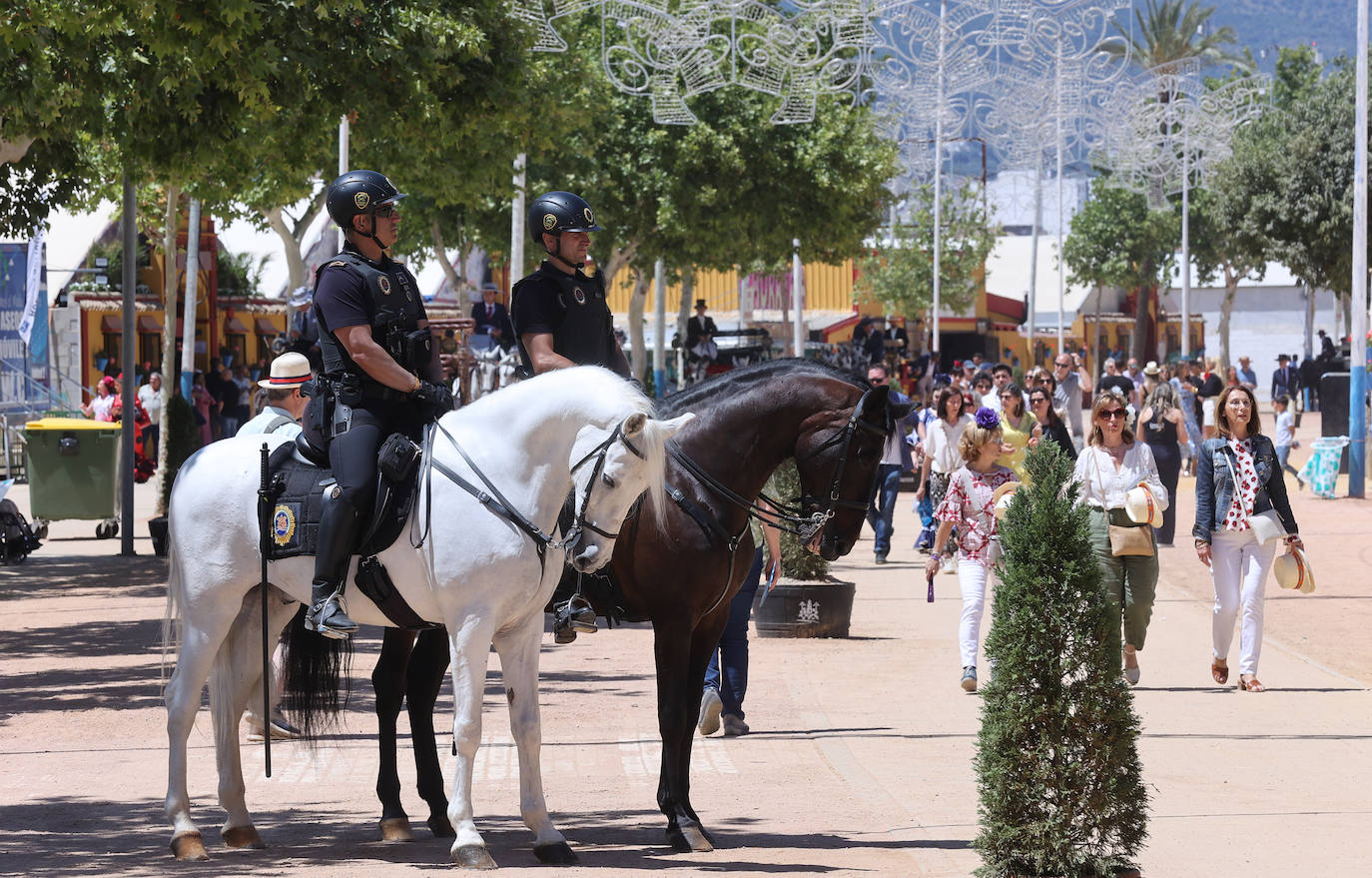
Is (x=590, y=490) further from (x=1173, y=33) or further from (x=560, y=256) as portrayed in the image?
(x=1173, y=33)

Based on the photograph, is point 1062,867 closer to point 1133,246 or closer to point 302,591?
point 302,591

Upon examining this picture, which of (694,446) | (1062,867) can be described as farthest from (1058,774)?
(694,446)

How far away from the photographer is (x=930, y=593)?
40.6 ft

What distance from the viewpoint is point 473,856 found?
21.2ft

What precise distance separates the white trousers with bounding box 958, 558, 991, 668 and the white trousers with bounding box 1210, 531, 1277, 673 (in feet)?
5.04

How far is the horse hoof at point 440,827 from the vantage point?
23.7ft

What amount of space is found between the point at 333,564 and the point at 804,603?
23.5ft

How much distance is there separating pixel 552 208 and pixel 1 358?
28058 millimetres

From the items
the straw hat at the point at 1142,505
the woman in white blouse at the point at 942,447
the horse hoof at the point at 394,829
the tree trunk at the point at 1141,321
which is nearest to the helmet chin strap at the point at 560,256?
the horse hoof at the point at 394,829

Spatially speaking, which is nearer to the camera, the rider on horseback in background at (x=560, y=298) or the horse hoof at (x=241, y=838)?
the horse hoof at (x=241, y=838)

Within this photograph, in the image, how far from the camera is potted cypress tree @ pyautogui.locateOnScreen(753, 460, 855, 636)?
13359 millimetres

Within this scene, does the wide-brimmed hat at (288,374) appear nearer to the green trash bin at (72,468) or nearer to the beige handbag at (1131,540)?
the beige handbag at (1131,540)

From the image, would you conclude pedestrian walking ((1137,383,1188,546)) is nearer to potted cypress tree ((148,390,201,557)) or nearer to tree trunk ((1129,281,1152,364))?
potted cypress tree ((148,390,201,557))

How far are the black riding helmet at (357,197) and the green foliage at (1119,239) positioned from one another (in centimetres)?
7231
